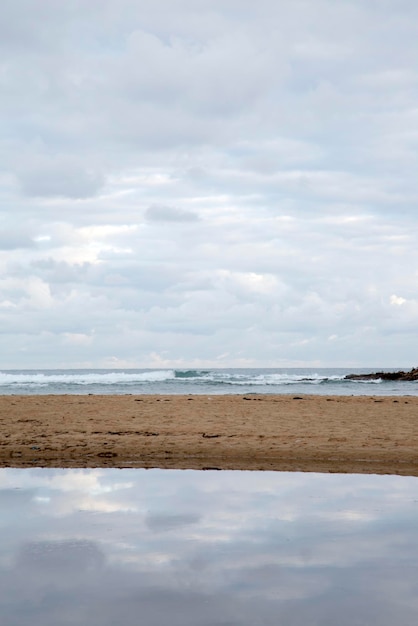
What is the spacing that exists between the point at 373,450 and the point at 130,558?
10027 millimetres

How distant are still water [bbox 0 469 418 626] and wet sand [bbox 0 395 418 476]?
10.1 feet

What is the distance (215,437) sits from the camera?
58.5 ft

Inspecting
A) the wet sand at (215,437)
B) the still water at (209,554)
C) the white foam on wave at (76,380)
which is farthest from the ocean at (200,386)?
the still water at (209,554)

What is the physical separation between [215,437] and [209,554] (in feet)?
34.7

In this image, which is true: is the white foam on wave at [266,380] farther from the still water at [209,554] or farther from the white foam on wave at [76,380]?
the still water at [209,554]

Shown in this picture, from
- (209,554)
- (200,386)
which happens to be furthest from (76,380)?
(209,554)

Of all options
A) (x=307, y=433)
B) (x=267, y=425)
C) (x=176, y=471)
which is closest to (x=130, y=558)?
(x=176, y=471)

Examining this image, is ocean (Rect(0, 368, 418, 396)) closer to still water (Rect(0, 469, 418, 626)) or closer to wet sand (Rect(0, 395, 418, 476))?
wet sand (Rect(0, 395, 418, 476))

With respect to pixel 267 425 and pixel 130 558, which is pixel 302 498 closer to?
pixel 130 558

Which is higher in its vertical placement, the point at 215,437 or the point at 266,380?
the point at 215,437

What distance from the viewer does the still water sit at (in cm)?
568

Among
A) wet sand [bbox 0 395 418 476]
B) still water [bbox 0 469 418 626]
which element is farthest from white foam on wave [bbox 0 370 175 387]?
still water [bbox 0 469 418 626]

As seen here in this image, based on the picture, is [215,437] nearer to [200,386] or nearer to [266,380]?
[200,386]

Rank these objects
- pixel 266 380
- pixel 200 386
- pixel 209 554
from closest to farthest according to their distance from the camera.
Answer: pixel 209 554 < pixel 200 386 < pixel 266 380
